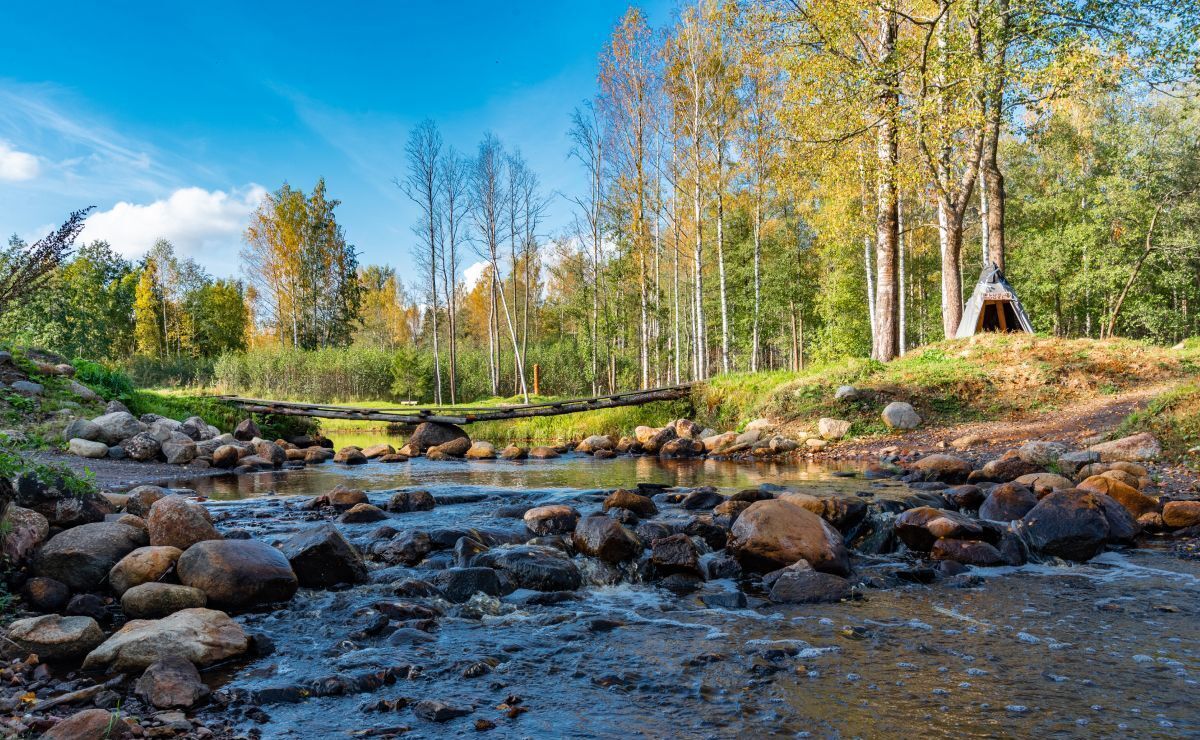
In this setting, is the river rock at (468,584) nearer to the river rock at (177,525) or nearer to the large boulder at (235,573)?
the large boulder at (235,573)

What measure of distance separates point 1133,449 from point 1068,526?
410 cm

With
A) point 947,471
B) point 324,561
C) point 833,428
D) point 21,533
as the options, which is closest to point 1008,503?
point 947,471

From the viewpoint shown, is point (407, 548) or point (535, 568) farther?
point (407, 548)

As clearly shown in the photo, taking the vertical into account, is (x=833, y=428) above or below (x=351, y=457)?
above

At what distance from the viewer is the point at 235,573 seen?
4.62 metres

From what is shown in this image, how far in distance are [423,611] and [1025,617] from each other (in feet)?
13.0

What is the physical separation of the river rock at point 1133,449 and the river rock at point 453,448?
498 inches

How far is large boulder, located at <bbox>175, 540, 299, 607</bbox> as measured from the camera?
4.56 metres

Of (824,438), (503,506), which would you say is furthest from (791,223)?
(503,506)

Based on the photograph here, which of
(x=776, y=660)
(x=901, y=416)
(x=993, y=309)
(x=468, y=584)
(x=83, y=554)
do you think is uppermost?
(x=993, y=309)

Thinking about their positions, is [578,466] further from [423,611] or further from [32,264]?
[32,264]

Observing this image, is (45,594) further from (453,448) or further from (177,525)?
(453,448)

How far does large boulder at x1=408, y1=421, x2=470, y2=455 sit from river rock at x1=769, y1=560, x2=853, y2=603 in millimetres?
12947

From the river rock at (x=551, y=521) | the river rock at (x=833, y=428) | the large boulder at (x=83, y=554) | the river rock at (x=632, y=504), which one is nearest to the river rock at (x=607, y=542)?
the river rock at (x=551, y=521)
